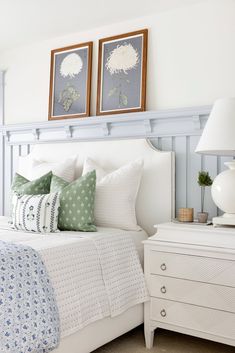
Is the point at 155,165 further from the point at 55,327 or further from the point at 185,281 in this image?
the point at 55,327

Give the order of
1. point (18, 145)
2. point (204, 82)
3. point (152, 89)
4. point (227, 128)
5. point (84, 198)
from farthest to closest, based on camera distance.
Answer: point (18, 145)
point (152, 89)
point (204, 82)
point (84, 198)
point (227, 128)

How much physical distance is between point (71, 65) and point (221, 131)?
5.49 feet

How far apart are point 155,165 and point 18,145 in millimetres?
1562

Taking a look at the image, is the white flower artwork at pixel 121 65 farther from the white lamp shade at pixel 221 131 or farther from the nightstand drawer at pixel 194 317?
the nightstand drawer at pixel 194 317

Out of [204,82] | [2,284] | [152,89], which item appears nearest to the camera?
[2,284]

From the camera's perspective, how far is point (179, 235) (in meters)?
2.52

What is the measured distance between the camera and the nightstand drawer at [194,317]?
2309 millimetres

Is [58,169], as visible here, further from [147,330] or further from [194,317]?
[194,317]

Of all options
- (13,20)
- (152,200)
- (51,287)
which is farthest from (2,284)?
(13,20)

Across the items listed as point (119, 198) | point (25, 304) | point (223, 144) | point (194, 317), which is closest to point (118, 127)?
point (119, 198)

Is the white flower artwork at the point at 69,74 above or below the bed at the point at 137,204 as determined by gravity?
above

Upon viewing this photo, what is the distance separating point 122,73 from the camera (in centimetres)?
329

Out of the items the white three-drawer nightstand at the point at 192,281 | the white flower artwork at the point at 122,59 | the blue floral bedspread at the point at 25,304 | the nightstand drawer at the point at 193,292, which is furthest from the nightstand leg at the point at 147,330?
the white flower artwork at the point at 122,59

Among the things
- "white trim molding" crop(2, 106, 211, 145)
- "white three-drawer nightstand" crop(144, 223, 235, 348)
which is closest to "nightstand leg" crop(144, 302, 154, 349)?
"white three-drawer nightstand" crop(144, 223, 235, 348)
